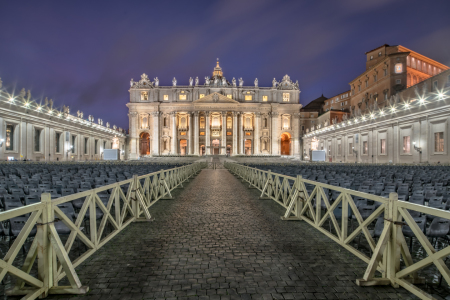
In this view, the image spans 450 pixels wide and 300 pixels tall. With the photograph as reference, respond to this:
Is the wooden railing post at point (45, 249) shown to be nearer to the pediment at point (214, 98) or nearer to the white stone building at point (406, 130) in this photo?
the white stone building at point (406, 130)

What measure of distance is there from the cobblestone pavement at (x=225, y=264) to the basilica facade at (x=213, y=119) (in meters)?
67.9

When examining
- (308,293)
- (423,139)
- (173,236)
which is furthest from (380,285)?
(423,139)

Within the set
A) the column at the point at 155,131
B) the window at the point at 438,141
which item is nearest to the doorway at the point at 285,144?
the column at the point at 155,131

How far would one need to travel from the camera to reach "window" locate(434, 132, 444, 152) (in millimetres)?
27797

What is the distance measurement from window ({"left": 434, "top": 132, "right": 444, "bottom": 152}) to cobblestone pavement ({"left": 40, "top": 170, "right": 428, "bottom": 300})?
30339mm

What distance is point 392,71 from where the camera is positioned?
48.8 metres

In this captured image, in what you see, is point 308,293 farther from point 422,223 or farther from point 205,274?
point 422,223

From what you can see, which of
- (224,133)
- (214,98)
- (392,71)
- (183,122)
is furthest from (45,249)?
(183,122)

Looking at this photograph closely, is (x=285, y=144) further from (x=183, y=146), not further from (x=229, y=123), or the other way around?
(x=183, y=146)

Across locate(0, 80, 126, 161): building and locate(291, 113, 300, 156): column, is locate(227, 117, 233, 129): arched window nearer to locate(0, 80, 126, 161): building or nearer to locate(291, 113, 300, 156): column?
locate(291, 113, 300, 156): column

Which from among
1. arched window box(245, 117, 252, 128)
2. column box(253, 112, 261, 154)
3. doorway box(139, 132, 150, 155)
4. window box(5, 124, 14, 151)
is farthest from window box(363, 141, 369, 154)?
doorway box(139, 132, 150, 155)

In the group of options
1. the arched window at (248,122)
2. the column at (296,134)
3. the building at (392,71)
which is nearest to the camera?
the building at (392,71)

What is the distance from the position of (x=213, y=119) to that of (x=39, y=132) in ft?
154

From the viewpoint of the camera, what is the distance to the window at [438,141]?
91.2 ft
